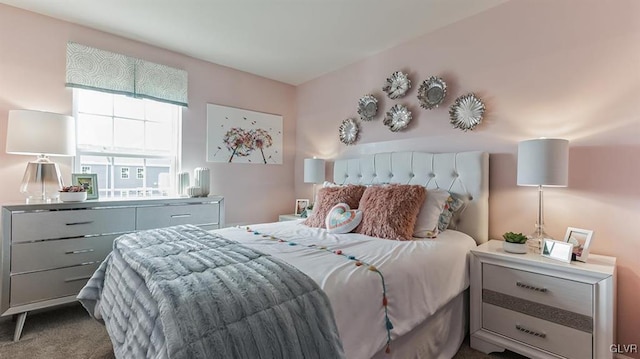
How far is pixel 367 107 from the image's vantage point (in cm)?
310

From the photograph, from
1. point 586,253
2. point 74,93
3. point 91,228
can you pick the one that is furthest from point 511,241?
point 74,93

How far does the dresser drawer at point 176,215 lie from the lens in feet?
8.23

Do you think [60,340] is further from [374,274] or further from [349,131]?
[349,131]

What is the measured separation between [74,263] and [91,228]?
0.27 meters

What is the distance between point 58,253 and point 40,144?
81 centimetres

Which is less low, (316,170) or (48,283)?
(316,170)

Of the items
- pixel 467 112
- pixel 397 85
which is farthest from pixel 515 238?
pixel 397 85

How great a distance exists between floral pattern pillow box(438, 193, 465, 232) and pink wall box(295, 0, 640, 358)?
10.1 inches

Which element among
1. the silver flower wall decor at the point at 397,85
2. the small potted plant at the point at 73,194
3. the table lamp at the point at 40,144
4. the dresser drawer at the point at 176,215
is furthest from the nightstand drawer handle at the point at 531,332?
the table lamp at the point at 40,144

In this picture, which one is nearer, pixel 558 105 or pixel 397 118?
pixel 558 105

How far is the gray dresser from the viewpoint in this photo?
77.0 inches

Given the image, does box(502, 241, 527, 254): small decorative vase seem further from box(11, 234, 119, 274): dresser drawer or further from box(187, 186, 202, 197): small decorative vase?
box(11, 234, 119, 274): dresser drawer

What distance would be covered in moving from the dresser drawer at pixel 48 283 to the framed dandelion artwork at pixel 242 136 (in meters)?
1.56

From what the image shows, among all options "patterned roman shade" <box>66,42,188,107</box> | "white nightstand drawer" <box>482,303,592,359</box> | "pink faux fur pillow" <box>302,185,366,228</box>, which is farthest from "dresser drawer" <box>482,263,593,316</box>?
"patterned roman shade" <box>66,42,188,107</box>
